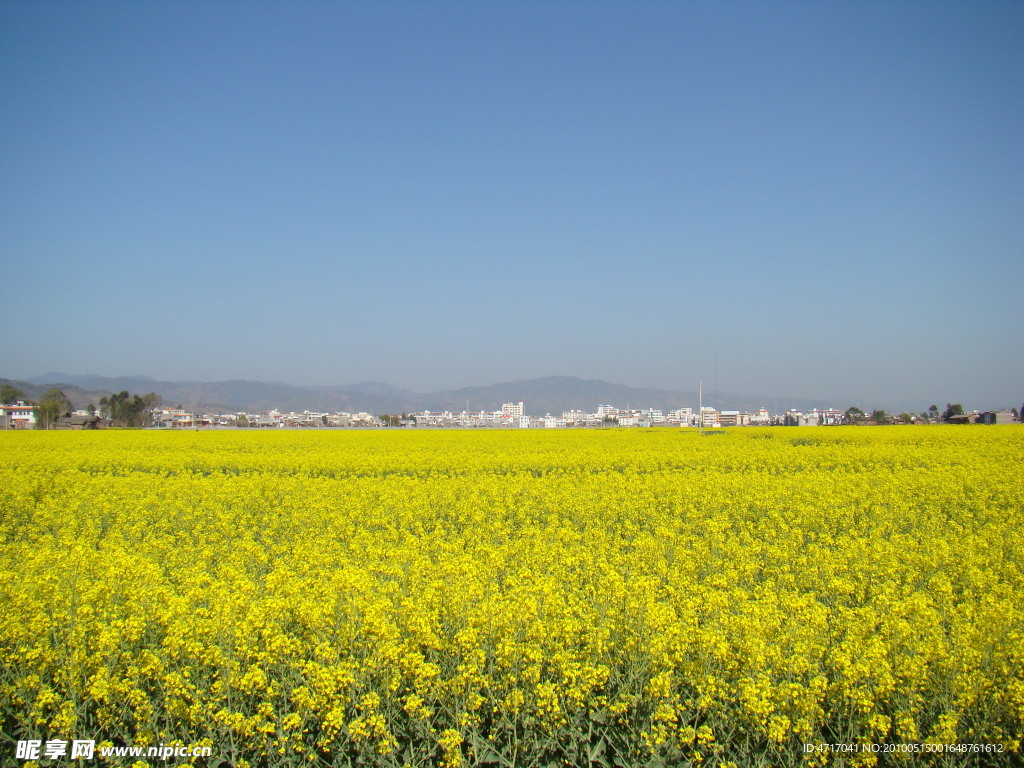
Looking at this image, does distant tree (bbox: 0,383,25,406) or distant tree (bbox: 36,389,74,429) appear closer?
distant tree (bbox: 36,389,74,429)

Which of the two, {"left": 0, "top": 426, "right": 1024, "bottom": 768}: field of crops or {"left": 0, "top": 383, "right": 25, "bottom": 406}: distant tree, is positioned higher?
{"left": 0, "top": 383, "right": 25, "bottom": 406}: distant tree

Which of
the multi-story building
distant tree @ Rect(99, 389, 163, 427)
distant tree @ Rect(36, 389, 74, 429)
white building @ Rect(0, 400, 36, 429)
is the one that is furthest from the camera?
the multi-story building

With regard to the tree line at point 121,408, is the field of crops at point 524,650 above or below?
below

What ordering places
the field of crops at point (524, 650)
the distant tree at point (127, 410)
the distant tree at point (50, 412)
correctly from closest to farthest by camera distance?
the field of crops at point (524, 650) → the distant tree at point (50, 412) → the distant tree at point (127, 410)

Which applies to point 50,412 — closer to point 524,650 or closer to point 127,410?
point 127,410

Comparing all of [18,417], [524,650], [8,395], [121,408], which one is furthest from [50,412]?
[524,650]

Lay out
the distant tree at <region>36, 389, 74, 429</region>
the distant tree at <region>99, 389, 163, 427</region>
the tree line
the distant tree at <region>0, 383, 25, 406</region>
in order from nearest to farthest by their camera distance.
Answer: the distant tree at <region>36, 389, 74, 429</region>, the tree line, the distant tree at <region>99, 389, 163, 427</region>, the distant tree at <region>0, 383, 25, 406</region>

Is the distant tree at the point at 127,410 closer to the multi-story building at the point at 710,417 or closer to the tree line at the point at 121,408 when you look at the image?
the tree line at the point at 121,408

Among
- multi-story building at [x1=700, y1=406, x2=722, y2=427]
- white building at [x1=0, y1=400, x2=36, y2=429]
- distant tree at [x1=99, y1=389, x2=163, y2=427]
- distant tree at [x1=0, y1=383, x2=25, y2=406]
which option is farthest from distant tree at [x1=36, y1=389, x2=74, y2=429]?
multi-story building at [x1=700, y1=406, x2=722, y2=427]

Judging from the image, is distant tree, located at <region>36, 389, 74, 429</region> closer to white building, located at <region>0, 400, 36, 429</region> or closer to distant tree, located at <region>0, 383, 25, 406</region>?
white building, located at <region>0, 400, 36, 429</region>

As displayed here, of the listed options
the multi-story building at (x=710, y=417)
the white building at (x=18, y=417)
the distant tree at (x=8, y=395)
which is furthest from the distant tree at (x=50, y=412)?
the multi-story building at (x=710, y=417)

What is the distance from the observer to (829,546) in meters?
8.79

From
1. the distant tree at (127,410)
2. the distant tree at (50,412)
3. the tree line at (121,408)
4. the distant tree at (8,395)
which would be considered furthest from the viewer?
the distant tree at (8,395)

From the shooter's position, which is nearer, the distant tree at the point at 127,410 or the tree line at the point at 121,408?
the tree line at the point at 121,408
